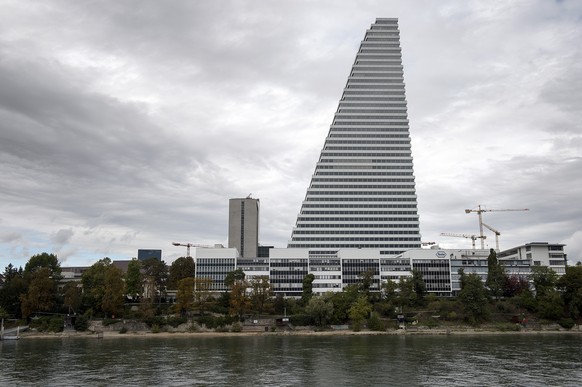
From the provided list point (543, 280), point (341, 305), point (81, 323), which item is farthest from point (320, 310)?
point (543, 280)

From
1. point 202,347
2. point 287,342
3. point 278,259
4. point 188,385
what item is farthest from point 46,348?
point 278,259

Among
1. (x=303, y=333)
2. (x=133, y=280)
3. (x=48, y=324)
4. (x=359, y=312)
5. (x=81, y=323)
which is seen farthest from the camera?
(x=133, y=280)

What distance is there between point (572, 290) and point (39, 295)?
517ft

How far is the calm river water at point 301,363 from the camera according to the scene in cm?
6594

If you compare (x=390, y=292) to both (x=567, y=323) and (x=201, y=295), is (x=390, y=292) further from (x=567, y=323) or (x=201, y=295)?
(x=201, y=295)

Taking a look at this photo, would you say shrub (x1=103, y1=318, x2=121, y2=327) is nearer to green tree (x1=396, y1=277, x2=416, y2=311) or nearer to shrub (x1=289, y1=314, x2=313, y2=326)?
shrub (x1=289, y1=314, x2=313, y2=326)

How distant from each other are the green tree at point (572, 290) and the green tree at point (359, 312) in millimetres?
59302

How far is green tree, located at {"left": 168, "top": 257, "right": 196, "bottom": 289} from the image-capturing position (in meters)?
178

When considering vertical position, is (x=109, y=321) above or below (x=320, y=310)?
below

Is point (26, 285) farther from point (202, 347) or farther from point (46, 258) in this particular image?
point (202, 347)

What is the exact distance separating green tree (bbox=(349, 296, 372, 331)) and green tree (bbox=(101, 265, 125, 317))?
2669 inches

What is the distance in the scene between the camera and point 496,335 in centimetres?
13362

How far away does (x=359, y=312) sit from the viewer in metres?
144

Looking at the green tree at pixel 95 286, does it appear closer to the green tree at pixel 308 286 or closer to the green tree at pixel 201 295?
the green tree at pixel 201 295
